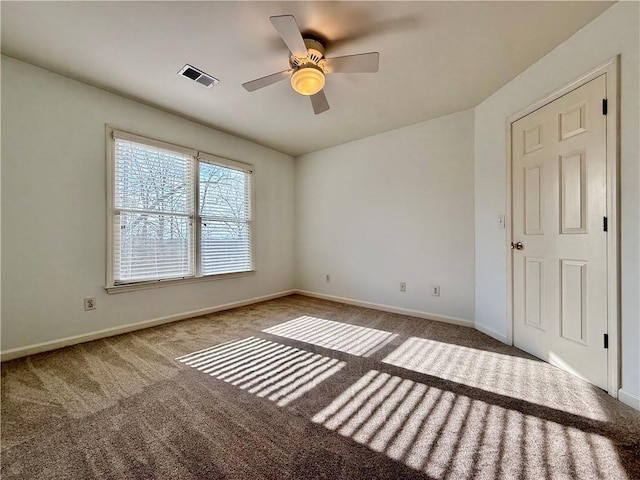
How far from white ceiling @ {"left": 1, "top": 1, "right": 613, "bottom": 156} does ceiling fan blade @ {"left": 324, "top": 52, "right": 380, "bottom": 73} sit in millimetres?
196

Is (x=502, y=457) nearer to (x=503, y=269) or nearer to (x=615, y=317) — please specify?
(x=615, y=317)

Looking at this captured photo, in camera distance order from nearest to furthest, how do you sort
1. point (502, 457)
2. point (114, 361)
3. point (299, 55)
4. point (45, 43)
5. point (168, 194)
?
point (502, 457) → point (299, 55) → point (45, 43) → point (114, 361) → point (168, 194)

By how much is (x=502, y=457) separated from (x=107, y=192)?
3.73m

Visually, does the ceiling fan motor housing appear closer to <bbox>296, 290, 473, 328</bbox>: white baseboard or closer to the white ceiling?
the white ceiling

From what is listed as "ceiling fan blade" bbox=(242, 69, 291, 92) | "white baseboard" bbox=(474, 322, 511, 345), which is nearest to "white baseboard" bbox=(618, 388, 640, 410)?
"white baseboard" bbox=(474, 322, 511, 345)

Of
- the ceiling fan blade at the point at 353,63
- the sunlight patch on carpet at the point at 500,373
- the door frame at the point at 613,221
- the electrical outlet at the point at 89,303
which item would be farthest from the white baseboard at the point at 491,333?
the electrical outlet at the point at 89,303

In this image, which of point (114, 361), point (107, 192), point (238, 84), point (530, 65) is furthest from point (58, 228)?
point (530, 65)

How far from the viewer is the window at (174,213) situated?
9.37 ft

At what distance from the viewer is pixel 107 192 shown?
275cm

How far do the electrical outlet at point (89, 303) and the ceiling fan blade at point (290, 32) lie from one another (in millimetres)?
2958

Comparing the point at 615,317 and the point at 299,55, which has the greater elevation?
the point at 299,55

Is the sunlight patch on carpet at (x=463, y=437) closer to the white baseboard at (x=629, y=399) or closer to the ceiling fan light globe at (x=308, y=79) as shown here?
the white baseboard at (x=629, y=399)

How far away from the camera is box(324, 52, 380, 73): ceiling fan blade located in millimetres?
1901

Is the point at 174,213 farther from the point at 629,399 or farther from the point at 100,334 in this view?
the point at 629,399
